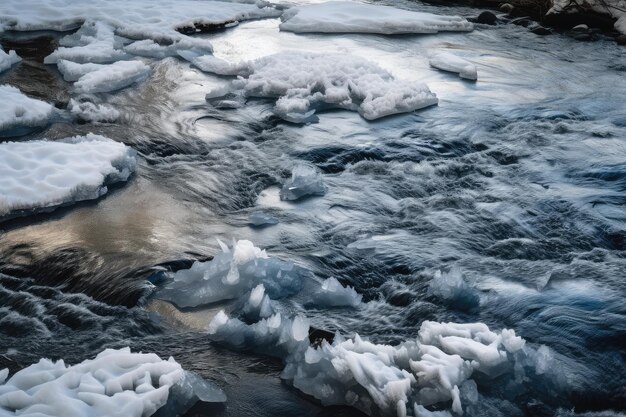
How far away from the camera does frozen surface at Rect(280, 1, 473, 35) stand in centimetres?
971

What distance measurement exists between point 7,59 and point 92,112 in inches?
70.8

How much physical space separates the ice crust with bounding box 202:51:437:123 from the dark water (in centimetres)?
16

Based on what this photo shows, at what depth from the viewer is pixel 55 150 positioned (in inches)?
203

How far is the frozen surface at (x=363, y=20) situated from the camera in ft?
31.9

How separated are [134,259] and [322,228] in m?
1.18

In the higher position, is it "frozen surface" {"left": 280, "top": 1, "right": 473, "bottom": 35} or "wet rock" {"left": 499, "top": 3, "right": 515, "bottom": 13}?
"wet rock" {"left": 499, "top": 3, "right": 515, "bottom": 13}

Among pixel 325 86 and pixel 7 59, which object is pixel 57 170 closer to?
pixel 325 86

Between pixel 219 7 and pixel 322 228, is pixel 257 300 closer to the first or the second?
pixel 322 228

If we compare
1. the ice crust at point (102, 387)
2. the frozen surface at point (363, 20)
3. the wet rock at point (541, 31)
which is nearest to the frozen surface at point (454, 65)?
the frozen surface at point (363, 20)

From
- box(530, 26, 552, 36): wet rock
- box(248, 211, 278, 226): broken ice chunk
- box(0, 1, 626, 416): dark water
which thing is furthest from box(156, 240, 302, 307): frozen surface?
box(530, 26, 552, 36): wet rock

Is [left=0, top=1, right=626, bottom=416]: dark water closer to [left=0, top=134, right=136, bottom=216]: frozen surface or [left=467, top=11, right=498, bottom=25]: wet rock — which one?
[left=0, top=134, right=136, bottom=216]: frozen surface

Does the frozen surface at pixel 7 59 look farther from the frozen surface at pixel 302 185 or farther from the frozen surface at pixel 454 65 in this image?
the frozen surface at pixel 454 65

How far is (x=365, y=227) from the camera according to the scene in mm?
4602

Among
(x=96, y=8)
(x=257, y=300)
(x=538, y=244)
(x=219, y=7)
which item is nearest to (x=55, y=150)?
(x=257, y=300)
